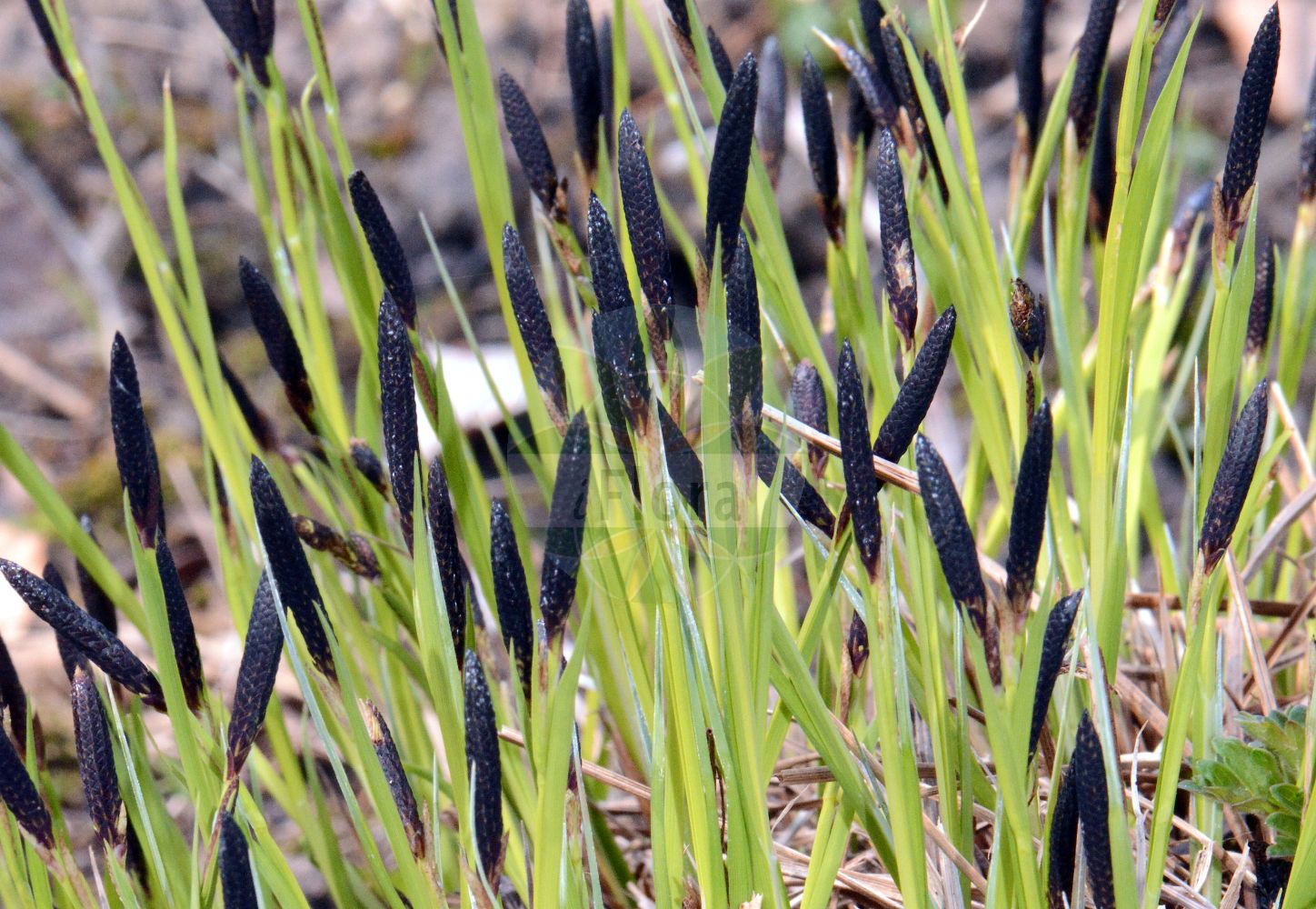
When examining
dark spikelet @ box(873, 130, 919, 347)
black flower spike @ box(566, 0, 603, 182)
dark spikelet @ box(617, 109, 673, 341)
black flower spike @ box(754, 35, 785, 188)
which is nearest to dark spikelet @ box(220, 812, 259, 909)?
dark spikelet @ box(617, 109, 673, 341)

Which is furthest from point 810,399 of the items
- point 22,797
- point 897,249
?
point 22,797

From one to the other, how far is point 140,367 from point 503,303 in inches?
58.0

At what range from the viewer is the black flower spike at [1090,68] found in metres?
0.78

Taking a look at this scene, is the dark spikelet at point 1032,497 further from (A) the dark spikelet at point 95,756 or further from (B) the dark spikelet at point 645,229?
(A) the dark spikelet at point 95,756

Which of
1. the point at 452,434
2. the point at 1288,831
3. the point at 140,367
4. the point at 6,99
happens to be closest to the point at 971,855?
the point at 1288,831

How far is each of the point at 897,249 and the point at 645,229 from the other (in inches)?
5.5

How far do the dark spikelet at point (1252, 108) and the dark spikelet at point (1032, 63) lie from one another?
10.7 inches

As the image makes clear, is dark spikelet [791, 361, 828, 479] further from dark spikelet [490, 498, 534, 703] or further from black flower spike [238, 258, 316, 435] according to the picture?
black flower spike [238, 258, 316, 435]

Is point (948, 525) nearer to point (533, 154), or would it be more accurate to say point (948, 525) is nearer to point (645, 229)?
point (645, 229)

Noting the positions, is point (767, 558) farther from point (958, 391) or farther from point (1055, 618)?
point (958, 391)

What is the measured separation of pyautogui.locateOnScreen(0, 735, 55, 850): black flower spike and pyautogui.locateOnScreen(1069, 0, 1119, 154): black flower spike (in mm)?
771

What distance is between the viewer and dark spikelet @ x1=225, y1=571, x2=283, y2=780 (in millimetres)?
524

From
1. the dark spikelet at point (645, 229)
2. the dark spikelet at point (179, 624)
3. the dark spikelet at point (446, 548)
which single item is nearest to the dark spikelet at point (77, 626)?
the dark spikelet at point (179, 624)

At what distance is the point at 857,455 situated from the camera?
1.58 feet
